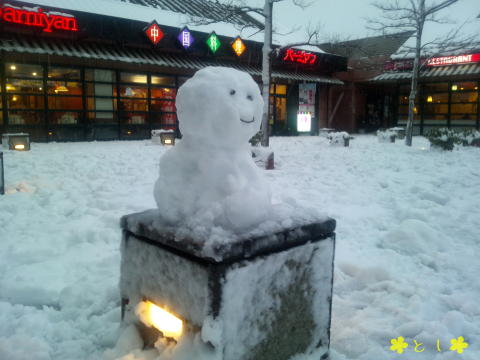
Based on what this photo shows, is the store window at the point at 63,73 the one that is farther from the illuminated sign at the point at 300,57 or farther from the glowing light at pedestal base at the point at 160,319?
the glowing light at pedestal base at the point at 160,319

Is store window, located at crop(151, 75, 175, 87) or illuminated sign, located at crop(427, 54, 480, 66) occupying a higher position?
illuminated sign, located at crop(427, 54, 480, 66)

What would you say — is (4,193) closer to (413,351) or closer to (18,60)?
(413,351)

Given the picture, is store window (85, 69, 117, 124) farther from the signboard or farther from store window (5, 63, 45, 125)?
the signboard

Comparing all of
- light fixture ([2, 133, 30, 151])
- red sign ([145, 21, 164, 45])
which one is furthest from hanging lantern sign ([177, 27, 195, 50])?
light fixture ([2, 133, 30, 151])

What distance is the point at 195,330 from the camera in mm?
1653

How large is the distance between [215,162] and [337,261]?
1.89 m

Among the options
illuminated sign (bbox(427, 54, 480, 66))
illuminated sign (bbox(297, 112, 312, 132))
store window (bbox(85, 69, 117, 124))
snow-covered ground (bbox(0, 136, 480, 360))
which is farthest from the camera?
illuminated sign (bbox(297, 112, 312, 132))

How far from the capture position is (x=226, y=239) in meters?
1.58

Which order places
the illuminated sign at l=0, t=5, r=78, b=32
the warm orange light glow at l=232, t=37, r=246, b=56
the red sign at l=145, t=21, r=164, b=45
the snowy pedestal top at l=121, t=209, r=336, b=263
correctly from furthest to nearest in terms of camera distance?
1. the warm orange light glow at l=232, t=37, r=246, b=56
2. the red sign at l=145, t=21, r=164, b=45
3. the illuminated sign at l=0, t=5, r=78, b=32
4. the snowy pedestal top at l=121, t=209, r=336, b=263

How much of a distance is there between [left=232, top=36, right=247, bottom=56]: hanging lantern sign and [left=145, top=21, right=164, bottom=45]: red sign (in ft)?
11.7

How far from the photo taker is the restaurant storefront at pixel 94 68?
1300 centimetres

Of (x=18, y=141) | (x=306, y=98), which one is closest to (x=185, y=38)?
(x=306, y=98)

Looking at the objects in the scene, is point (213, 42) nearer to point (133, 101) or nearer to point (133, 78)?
point (133, 78)

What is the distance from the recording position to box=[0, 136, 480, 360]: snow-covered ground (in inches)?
87.0
